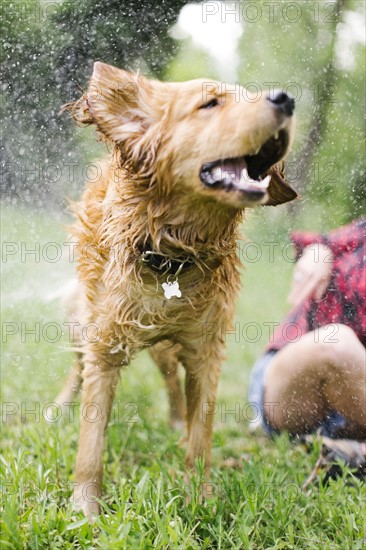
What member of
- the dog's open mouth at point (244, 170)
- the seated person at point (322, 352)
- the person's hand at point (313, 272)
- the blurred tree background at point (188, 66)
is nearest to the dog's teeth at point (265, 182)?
the dog's open mouth at point (244, 170)

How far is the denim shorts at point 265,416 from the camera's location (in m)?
3.20

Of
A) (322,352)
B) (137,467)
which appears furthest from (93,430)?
Answer: (322,352)

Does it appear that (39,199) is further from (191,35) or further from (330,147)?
(330,147)

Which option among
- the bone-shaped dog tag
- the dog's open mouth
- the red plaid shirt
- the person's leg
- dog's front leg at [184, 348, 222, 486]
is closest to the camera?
the dog's open mouth

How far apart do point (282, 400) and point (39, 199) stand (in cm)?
158

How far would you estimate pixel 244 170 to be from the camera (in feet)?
7.70

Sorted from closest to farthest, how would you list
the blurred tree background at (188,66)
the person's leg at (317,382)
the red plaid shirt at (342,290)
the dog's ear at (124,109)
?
the dog's ear at (124,109) → the person's leg at (317,382) → the red plaid shirt at (342,290) → the blurred tree background at (188,66)

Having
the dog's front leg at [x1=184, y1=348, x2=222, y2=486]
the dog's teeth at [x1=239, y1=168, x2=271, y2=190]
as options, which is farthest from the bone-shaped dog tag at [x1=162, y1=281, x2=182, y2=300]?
the dog's teeth at [x1=239, y1=168, x2=271, y2=190]

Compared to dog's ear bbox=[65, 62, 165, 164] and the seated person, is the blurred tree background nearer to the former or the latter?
the seated person

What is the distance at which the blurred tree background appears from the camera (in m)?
3.29

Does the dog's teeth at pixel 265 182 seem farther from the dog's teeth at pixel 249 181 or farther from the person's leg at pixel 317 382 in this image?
the person's leg at pixel 317 382

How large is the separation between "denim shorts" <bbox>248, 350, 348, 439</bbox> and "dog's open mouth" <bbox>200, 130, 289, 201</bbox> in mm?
1347

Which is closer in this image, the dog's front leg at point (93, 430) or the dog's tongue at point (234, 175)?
the dog's tongue at point (234, 175)

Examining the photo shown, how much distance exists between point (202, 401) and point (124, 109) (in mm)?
1183
